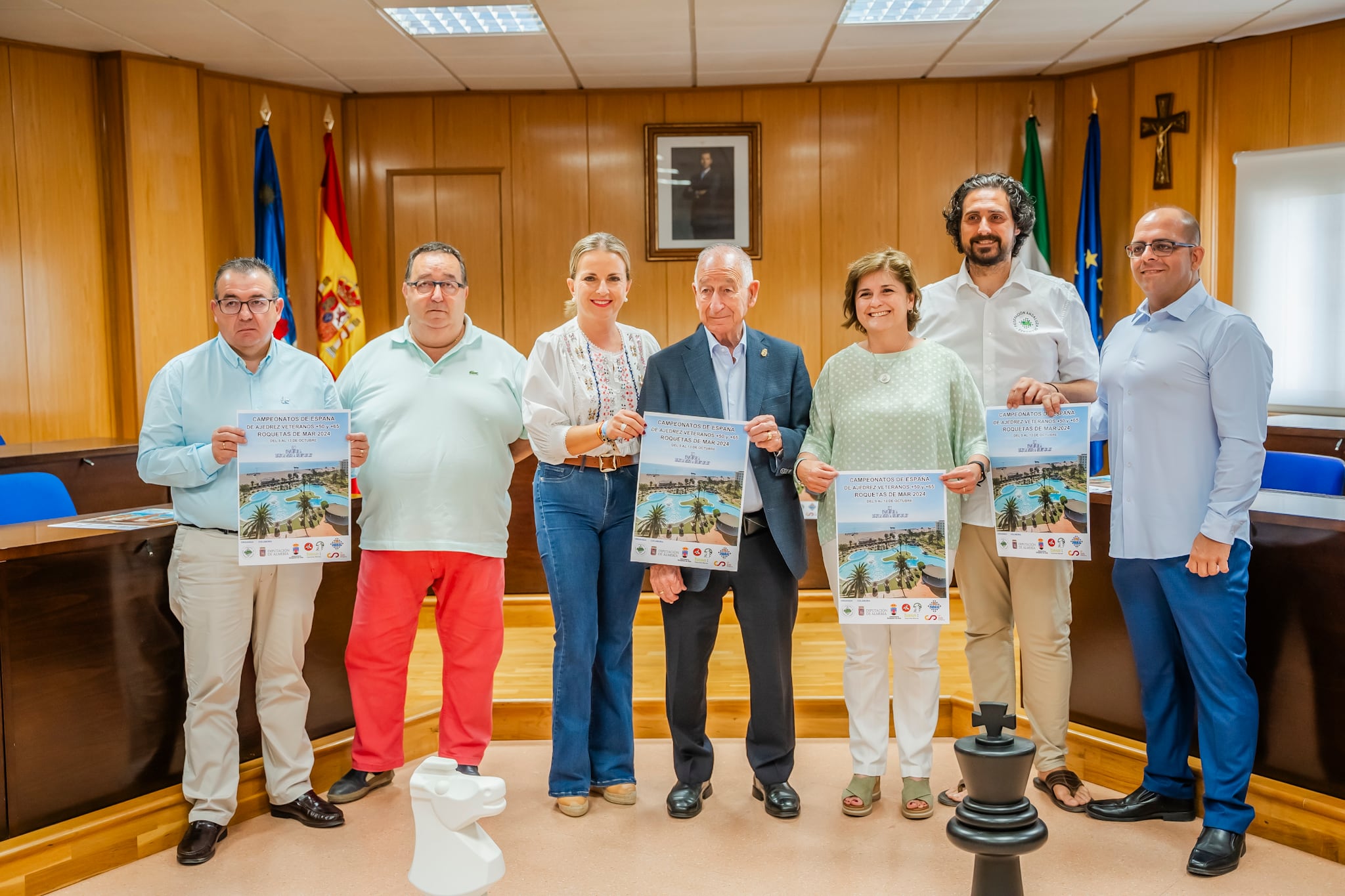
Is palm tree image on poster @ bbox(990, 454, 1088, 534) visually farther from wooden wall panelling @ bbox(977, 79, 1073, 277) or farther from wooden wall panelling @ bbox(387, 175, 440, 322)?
wooden wall panelling @ bbox(387, 175, 440, 322)

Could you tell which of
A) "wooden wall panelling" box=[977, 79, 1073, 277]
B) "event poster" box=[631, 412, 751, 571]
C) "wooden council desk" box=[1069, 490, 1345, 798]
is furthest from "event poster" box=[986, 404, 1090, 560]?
"wooden wall panelling" box=[977, 79, 1073, 277]

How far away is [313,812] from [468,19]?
4.17 m

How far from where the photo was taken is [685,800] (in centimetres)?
289

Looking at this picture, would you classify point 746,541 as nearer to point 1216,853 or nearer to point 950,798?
point 950,798

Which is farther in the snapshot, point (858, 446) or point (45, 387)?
point (45, 387)

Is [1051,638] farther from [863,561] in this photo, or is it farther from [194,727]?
[194,727]

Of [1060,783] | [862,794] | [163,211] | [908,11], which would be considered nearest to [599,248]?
[862,794]

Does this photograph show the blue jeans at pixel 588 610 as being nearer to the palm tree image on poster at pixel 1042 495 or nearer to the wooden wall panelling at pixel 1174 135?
the palm tree image on poster at pixel 1042 495

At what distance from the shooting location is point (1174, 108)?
5934mm

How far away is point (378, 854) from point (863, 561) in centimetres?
154

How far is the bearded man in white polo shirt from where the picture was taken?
2.80 metres

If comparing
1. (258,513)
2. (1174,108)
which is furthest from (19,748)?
(1174,108)

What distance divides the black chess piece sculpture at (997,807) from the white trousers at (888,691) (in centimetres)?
75

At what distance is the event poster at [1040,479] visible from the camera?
2.62 metres
